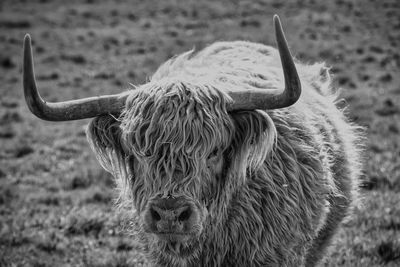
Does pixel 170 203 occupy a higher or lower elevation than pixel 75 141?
higher

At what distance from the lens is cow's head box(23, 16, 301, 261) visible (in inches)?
128

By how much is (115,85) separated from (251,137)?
9412 mm

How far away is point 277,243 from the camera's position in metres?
3.79

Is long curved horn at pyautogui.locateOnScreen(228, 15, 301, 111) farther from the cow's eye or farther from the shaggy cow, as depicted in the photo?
the cow's eye

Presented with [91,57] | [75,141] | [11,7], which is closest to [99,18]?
[11,7]

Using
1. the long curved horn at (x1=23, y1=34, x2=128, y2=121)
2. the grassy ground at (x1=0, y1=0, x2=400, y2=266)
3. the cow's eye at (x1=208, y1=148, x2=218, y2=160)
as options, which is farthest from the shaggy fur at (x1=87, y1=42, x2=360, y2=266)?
the grassy ground at (x1=0, y1=0, x2=400, y2=266)

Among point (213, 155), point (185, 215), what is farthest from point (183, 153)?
point (185, 215)

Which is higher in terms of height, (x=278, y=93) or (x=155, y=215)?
(x=278, y=93)

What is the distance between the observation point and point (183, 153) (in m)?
3.35

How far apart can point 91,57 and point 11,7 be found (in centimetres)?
924

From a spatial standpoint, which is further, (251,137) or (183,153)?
(251,137)

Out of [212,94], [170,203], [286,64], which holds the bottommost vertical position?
[170,203]

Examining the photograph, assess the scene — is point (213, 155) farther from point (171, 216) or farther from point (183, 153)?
point (171, 216)

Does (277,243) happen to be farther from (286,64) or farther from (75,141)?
(75,141)
